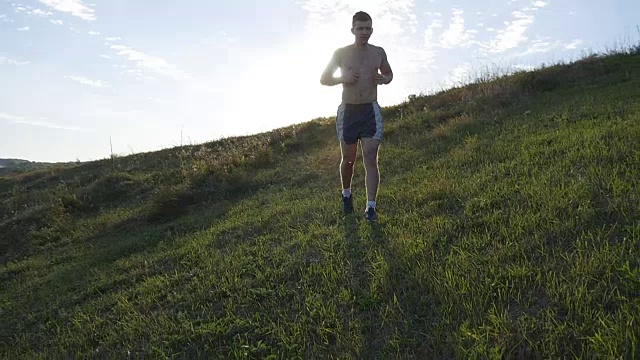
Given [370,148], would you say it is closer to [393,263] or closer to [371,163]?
[371,163]

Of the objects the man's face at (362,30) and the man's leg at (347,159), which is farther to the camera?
the man's leg at (347,159)

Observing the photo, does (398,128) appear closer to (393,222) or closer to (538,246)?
(393,222)

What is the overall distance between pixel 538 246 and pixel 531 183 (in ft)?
5.20

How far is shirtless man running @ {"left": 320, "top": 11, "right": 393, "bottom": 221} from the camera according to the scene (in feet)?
17.7

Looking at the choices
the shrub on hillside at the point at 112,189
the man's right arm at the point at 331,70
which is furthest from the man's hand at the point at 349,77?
the shrub on hillside at the point at 112,189

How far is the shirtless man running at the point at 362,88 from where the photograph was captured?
17.7 feet

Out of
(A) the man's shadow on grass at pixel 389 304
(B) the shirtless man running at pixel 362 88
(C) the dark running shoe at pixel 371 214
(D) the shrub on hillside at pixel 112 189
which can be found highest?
(B) the shirtless man running at pixel 362 88

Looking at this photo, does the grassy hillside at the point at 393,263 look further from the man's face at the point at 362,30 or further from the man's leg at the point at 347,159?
the man's face at the point at 362,30

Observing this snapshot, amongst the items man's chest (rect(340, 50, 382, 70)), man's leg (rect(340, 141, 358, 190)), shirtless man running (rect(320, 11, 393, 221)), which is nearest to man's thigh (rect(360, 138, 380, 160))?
shirtless man running (rect(320, 11, 393, 221))

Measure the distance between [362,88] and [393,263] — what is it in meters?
2.34

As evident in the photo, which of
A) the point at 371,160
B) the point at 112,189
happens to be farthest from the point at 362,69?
the point at 112,189

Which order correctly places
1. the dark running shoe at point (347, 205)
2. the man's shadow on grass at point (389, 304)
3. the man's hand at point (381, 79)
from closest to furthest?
the man's shadow on grass at point (389, 304) < the man's hand at point (381, 79) < the dark running shoe at point (347, 205)

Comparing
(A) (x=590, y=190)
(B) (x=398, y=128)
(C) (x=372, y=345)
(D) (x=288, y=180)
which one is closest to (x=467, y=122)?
(B) (x=398, y=128)

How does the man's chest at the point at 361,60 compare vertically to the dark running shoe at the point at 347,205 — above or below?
above
